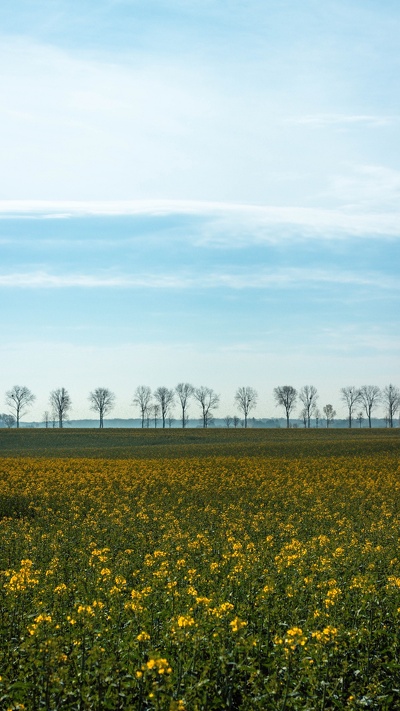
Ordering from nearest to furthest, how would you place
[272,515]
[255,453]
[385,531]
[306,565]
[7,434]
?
[306,565] → [385,531] → [272,515] → [255,453] → [7,434]

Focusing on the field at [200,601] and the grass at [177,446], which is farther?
the grass at [177,446]

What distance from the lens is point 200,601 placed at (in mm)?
8562

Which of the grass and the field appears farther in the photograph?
the grass

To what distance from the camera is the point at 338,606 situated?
33.9 feet

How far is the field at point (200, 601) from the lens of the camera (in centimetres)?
737

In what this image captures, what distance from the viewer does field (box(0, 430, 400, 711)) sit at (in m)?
7.37

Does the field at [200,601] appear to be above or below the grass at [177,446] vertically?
above

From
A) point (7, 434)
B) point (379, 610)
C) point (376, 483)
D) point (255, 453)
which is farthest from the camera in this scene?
point (7, 434)

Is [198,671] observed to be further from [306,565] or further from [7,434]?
[7,434]

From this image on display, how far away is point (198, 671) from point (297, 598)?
348 cm

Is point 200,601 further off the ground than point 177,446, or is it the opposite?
point 200,601

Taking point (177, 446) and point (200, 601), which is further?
point (177, 446)

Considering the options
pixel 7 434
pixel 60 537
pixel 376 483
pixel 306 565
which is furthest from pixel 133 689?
pixel 7 434

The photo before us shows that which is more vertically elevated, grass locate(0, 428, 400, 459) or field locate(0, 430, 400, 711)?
field locate(0, 430, 400, 711)
